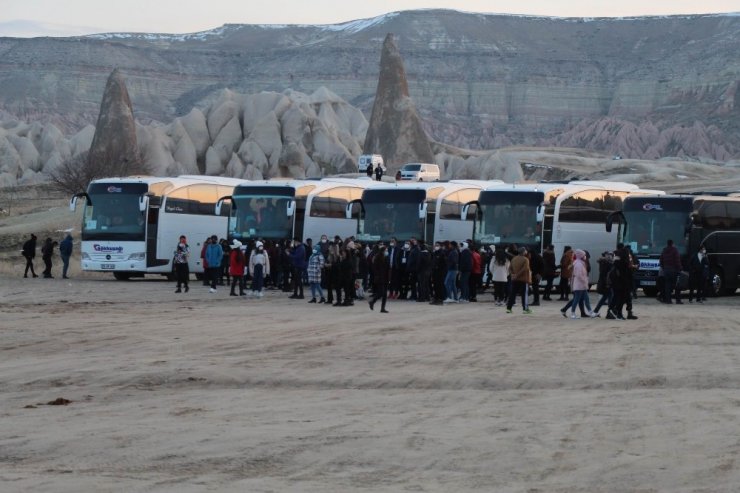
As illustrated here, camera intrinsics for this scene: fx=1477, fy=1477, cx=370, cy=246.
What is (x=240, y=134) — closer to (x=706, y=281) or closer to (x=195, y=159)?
(x=195, y=159)

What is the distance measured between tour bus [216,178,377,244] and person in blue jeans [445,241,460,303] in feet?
26.5

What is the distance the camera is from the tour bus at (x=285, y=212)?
136 ft

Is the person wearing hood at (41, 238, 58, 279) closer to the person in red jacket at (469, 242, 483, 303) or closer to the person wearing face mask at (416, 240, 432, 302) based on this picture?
the person wearing face mask at (416, 240, 432, 302)

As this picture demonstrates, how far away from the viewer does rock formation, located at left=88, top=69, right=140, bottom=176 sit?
3831 inches

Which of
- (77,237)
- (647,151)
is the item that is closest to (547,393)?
(77,237)

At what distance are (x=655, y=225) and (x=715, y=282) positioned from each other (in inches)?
98.8

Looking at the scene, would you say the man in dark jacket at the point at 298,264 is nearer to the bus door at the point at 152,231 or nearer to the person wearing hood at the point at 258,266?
the person wearing hood at the point at 258,266

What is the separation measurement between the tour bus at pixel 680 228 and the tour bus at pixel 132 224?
42.4ft

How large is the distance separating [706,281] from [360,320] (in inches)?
521

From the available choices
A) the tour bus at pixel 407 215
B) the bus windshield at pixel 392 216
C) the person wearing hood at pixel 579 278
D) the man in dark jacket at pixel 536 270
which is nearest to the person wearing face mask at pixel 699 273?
the man in dark jacket at pixel 536 270

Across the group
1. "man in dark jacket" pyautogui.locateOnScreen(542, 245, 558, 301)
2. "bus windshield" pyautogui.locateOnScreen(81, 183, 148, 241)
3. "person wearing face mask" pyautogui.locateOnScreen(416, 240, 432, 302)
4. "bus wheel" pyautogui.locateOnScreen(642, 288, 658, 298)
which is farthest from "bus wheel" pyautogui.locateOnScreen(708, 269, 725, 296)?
"bus windshield" pyautogui.locateOnScreen(81, 183, 148, 241)

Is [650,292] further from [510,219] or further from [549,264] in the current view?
[549,264]

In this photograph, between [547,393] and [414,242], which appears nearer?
[547,393]

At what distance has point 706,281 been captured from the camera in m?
37.6
